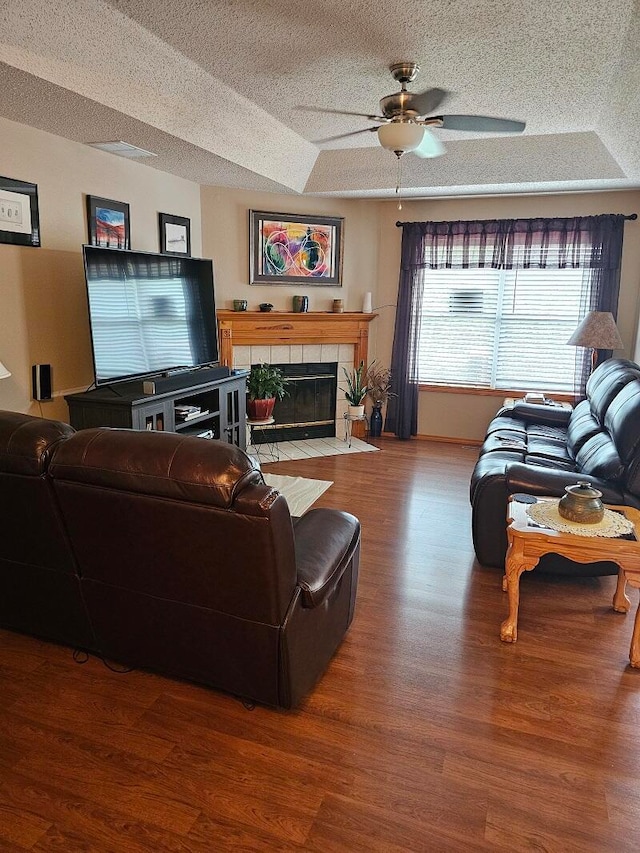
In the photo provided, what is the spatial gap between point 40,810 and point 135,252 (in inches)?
133

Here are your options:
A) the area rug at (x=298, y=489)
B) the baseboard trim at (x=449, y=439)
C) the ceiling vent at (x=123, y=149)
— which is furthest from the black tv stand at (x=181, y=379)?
the baseboard trim at (x=449, y=439)

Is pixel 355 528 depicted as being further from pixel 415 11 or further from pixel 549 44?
pixel 549 44

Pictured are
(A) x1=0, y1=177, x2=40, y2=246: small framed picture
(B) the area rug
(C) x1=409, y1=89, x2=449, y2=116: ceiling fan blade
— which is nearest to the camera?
(C) x1=409, y1=89, x2=449, y2=116: ceiling fan blade

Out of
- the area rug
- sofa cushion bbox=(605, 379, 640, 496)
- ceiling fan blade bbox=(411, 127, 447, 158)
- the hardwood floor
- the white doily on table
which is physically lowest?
A: the hardwood floor

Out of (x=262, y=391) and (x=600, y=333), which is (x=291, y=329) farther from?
→ (x=600, y=333)

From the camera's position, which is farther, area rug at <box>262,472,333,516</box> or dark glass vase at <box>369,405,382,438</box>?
dark glass vase at <box>369,405,382,438</box>

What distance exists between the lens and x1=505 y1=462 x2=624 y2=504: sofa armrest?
3053 mm

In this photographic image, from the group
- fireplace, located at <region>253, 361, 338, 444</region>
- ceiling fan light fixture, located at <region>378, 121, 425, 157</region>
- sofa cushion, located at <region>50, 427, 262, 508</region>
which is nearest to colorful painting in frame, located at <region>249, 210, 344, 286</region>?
fireplace, located at <region>253, 361, 338, 444</region>

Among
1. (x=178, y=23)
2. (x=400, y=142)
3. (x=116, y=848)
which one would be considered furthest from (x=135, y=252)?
(x=116, y=848)

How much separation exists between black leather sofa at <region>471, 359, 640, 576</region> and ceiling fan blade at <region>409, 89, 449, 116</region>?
6.03ft

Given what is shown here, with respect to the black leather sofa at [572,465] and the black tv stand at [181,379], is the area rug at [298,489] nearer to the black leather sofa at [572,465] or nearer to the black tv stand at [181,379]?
the black tv stand at [181,379]

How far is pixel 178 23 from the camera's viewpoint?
271cm

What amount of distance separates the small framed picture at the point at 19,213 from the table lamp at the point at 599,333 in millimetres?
4191

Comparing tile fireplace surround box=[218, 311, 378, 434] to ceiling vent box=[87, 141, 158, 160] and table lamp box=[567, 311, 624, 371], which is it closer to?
ceiling vent box=[87, 141, 158, 160]
